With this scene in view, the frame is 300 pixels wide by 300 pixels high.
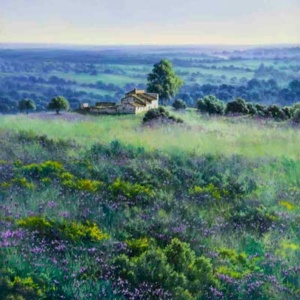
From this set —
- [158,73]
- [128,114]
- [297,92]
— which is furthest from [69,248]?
[297,92]

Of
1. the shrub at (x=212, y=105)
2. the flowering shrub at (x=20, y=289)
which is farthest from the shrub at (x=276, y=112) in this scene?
the flowering shrub at (x=20, y=289)

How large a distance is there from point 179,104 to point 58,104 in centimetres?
98

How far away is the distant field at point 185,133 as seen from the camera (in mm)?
4086

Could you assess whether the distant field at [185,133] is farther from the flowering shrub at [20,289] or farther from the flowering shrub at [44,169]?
the flowering shrub at [20,289]

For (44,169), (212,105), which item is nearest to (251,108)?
(212,105)

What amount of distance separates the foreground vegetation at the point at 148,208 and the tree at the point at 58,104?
87mm

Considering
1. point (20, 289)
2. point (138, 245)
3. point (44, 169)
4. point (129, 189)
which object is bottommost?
point (20, 289)

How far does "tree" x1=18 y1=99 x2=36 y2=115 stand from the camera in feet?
13.5

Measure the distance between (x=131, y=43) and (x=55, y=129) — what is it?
930 millimetres

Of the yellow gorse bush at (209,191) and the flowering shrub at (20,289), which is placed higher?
the yellow gorse bush at (209,191)

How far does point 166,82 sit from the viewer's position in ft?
13.6

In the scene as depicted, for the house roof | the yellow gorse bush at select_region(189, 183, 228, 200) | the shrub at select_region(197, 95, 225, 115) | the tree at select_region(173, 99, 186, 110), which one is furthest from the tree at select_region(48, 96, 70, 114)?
the yellow gorse bush at select_region(189, 183, 228, 200)

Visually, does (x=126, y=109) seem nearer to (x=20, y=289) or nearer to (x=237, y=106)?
(x=237, y=106)

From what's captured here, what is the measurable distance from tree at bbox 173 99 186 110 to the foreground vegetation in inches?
3.7
